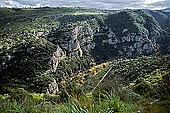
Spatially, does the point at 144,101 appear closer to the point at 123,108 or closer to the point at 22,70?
the point at 123,108

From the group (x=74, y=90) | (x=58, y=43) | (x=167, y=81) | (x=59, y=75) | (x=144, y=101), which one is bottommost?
(x=59, y=75)

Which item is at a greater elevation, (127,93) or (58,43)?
(127,93)

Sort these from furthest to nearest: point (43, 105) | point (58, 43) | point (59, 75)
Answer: point (58, 43), point (59, 75), point (43, 105)

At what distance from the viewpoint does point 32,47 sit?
140 meters

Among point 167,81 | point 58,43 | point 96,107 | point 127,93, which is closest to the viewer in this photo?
point 167,81

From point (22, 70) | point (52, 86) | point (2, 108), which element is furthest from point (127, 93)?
point (22, 70)

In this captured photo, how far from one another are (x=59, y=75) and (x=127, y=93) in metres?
127

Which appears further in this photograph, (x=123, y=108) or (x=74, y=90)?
(x=74, y=90)

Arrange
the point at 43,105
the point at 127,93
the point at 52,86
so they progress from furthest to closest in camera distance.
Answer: the point at 52,86 < the point at 127,93 < the point at 43,105

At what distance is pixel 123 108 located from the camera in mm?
5008

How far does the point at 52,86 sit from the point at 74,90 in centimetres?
10745

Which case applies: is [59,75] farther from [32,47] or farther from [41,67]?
[32,47]

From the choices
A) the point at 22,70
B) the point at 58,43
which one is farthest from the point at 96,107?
the point at 58,43

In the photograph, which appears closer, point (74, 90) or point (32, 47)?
point (74, 90)
